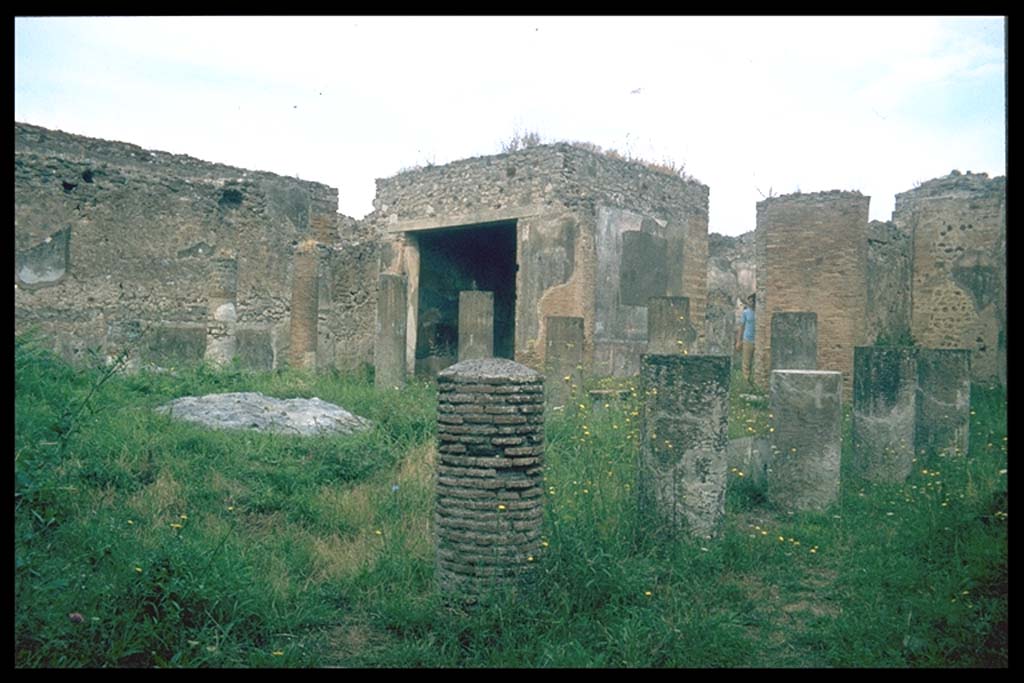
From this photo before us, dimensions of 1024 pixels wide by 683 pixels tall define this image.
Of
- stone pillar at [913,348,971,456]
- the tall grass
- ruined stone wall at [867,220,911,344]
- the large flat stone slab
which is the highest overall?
ruined stone wall at [867,220,911,344]

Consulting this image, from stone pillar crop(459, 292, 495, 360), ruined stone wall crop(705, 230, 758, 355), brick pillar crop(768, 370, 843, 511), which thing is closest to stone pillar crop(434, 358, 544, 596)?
brick pillar crop(768, 370, 843, 511)

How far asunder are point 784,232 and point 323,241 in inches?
311

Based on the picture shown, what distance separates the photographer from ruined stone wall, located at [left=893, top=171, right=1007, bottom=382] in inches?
526

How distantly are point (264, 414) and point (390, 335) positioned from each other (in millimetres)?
3602

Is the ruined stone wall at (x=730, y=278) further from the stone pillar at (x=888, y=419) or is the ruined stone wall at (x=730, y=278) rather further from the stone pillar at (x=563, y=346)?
the stone pillar at (x=888, y=419)

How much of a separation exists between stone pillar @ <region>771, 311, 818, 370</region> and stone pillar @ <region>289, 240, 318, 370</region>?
7.72m

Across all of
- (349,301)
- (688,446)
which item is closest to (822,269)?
(688,446)

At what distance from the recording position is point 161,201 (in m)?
12.2

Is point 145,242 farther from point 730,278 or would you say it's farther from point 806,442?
point 730,278

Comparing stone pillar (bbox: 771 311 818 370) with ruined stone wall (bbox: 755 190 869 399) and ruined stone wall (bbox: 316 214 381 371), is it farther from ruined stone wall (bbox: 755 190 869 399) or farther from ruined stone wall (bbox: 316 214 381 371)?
ruined stone wall (bbox: 316 214 381 371)

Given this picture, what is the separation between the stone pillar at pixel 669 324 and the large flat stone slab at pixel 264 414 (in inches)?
137

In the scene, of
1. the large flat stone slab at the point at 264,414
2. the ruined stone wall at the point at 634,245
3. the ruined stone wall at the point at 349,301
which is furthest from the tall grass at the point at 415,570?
the ruined stone wall at the point at 349,301

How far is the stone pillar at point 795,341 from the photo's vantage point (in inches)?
384
